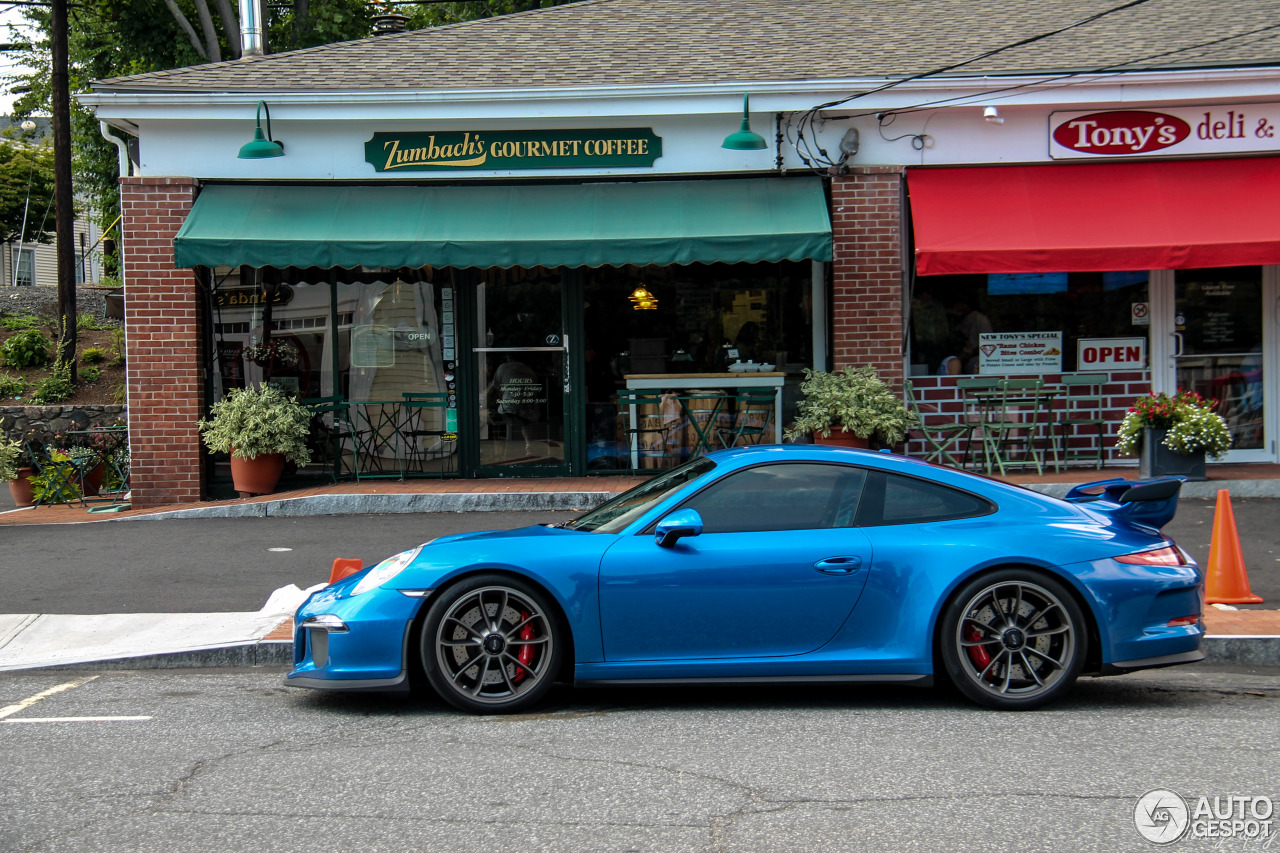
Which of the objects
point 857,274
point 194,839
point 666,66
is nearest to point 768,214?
point 857,274

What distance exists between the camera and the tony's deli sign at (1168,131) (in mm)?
11516

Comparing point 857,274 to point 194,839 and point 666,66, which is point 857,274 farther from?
point 194,839

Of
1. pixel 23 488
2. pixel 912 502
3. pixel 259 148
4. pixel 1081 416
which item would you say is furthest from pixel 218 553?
pixel 1081 416

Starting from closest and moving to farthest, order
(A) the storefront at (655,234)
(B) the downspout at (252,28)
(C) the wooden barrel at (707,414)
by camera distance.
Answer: (A) the storefront at (655,234)
(C) the wooden barrel at (707,414)
(B) the downspout at (252,28)

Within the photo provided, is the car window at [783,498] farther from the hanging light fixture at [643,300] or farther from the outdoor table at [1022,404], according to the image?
the hanging light fixture at [643,300]

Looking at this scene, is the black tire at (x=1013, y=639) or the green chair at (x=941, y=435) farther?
the green chair at (x=941, y=435)

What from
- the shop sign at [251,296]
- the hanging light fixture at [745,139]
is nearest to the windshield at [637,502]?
the hanging light fixture at [745,139]

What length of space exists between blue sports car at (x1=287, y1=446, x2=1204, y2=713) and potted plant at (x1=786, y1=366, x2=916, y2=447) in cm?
605

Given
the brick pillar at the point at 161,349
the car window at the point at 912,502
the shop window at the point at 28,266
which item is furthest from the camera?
the shop window at the point at 28,266

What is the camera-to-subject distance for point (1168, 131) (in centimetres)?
1153

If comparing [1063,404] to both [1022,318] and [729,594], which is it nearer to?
[1022,318]

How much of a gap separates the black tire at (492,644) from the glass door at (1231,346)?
9.66 metres

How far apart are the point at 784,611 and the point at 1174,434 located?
7.26 meters

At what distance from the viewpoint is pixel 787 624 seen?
16.1 ft
